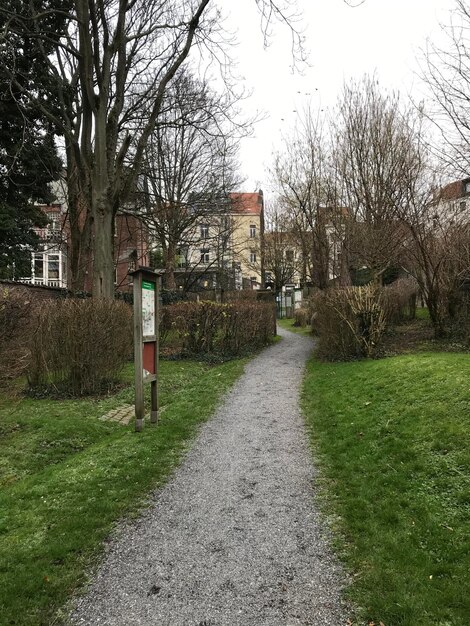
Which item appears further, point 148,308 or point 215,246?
point 215,246

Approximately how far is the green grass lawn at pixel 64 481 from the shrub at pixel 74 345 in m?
0.65

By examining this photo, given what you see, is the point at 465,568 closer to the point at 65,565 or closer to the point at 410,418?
the point at 65,565

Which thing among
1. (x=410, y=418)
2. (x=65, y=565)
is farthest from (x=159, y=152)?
(x=65, y=565)

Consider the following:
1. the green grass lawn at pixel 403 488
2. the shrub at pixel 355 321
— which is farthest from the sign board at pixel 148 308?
the shrub at pixel 355 321

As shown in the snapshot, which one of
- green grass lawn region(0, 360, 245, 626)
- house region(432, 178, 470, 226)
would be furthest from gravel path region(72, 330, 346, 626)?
house region(432, 178, 470, 226)

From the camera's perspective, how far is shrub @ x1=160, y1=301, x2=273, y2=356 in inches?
559

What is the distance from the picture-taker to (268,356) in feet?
51.0

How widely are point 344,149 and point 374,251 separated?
4.57 meters

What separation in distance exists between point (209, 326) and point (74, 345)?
5745mm

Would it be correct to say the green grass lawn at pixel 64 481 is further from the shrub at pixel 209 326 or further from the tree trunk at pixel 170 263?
the tree trunk at pixel 170 263

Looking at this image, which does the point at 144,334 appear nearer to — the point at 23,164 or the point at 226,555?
the point at 226,555

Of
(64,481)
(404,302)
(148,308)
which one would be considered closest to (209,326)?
(148,308)

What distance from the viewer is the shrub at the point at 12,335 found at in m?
6.59

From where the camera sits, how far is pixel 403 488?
4.48 metres
